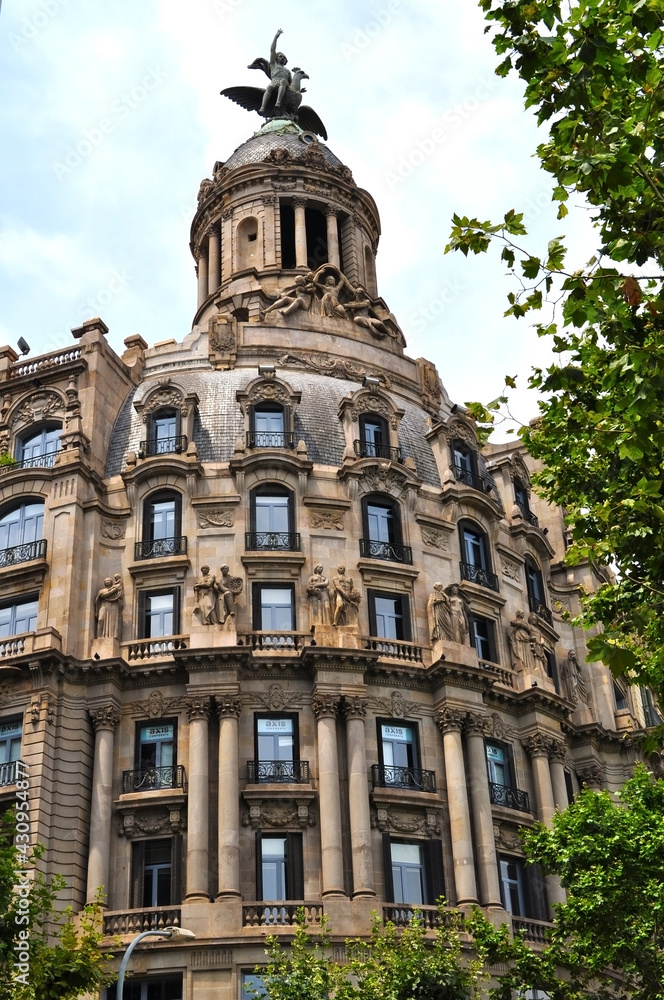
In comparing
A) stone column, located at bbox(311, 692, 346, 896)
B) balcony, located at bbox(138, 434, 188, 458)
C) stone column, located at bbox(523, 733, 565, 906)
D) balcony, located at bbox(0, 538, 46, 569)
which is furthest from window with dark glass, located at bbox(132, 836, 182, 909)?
balcony, located at bbox(138, 434, 188, 458)

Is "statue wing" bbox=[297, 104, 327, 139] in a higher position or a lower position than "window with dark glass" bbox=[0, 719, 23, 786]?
higher

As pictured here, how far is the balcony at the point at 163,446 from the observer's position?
172ft

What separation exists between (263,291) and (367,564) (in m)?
17.6

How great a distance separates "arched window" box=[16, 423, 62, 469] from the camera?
52656 millimetres

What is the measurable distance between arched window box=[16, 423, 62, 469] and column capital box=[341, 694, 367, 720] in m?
16.5

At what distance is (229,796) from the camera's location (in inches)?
1722

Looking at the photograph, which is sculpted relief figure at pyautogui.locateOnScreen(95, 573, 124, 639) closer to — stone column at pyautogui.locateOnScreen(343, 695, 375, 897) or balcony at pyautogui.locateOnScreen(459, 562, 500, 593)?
stone column at pyautogui.locateOnScreen(343, 695, 375, 897)

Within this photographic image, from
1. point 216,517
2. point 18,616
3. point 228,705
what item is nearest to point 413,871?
point 228,705

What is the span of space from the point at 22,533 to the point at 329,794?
16.8 metres

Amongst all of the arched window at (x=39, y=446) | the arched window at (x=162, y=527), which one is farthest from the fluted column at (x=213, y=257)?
the arched window at (x=162, y=527)

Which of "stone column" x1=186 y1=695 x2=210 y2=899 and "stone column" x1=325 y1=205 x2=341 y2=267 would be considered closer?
"stone column" x1=186 y1=695 x2=210 y2=899

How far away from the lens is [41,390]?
5428cm

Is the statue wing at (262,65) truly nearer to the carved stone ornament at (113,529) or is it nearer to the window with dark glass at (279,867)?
the carved stone ornament at (113,529)

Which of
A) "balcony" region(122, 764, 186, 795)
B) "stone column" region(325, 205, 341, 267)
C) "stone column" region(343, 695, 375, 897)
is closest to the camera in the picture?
"stone column" region(343, 695, 375, 897)
